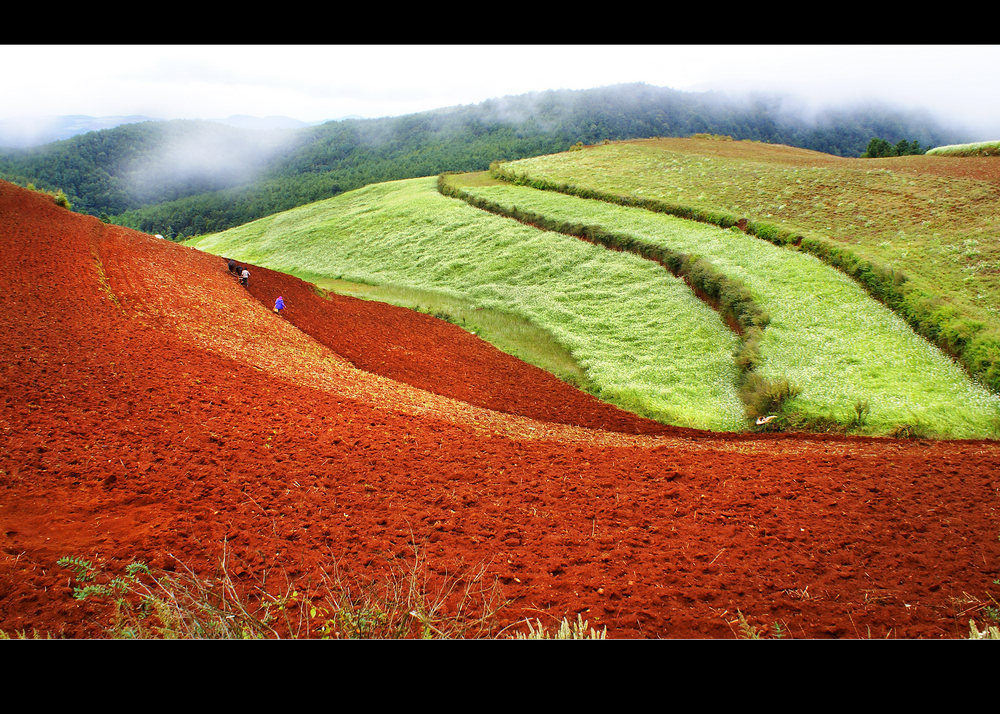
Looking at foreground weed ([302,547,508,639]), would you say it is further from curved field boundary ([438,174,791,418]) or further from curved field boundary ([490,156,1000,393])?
curved field boundary ([490,156,1000,393])

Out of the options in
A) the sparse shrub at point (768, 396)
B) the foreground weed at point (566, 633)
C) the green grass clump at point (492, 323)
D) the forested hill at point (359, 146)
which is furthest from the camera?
the forested hill at point (359, 146)

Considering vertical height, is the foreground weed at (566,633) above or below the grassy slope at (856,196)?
below

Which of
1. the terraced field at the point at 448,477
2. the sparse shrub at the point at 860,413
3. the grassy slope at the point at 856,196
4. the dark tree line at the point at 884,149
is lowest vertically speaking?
the sparse shrub at the point at 860,413

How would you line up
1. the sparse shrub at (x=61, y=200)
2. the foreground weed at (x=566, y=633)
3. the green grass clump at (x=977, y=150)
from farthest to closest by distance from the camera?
the green grass clump at (x=977, y=150), the sparse shrub at (x=61, y=200), the foreground weed at (x=566, y=633)

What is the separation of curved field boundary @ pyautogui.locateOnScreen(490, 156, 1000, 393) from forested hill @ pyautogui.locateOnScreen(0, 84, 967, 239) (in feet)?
239

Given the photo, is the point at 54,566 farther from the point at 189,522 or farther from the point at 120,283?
the point at 120,283

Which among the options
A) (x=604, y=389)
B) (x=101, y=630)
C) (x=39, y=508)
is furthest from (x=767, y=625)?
(x=604, y=389)

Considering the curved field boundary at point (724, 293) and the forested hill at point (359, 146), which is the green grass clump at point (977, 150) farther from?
the forested hill at point (359, 146)

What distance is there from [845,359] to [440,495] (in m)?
12.6

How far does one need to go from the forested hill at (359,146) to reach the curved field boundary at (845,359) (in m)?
77.4

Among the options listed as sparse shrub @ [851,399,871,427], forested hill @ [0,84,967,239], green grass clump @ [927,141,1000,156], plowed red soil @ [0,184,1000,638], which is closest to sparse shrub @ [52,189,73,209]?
plowed red soil @ [0,184,1000,638]

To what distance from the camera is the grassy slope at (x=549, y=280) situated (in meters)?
15.3

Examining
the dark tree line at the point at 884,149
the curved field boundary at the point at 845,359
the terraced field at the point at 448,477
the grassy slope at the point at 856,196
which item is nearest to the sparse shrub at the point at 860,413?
the curved field boundary at the point at 845,359

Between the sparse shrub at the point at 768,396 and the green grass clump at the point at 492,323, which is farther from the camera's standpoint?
the green grass clump at the point at 492,323
